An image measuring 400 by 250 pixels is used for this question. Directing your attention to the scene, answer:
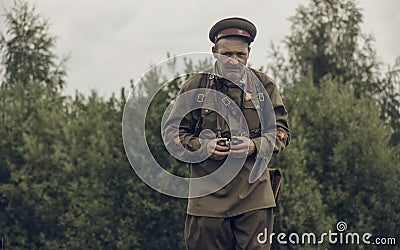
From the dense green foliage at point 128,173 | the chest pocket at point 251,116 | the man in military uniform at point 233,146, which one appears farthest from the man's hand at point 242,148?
the dense green foliage at point 128,173

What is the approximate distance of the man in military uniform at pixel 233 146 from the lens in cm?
589

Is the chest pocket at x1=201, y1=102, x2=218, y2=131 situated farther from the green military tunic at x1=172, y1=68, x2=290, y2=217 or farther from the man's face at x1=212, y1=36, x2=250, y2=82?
the man's face at x1=212, y1=36, x2=250, y2=82

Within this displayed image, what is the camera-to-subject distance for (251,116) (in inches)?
237

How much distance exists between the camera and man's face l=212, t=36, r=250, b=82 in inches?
235

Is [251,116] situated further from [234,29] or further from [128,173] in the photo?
[128,173]

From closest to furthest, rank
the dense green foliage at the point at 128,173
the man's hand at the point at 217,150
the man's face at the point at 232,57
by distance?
the man's hand at the point at 217,150 → the man's face at the point at 232,57 → the dense green foliage at the point at 128,173

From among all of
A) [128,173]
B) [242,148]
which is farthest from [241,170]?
[128,173]

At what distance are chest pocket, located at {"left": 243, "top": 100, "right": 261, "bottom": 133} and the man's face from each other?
0.58 ft

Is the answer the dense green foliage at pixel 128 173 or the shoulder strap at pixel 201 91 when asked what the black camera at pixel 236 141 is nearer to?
the shoulder strap at pixel 201 91

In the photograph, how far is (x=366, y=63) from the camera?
30000 mm

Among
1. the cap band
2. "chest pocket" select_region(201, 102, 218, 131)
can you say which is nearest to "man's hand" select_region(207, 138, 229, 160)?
"chest pocket" select_region(201, 102, 218, 131)

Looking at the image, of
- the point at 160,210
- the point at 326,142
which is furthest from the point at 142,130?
the point at 326,142

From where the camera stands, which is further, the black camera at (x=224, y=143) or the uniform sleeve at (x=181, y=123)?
the uniform sleeve at (x=181, y=123)

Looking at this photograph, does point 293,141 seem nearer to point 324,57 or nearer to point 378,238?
point 378,238
